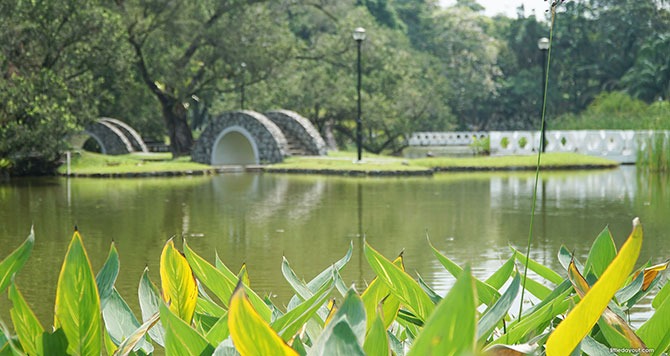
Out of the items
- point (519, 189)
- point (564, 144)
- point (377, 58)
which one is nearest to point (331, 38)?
point (377, 58)

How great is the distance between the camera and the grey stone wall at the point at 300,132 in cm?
2627

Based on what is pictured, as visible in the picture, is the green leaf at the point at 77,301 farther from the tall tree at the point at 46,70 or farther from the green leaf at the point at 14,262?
the tall tree at the point at 46,70

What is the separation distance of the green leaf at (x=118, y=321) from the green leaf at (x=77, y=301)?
0.37 metres

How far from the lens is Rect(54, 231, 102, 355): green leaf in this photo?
5.05ft

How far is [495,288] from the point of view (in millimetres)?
2238

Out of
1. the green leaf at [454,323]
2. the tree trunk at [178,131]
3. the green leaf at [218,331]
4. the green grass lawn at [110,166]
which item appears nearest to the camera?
the green leaf at [454,323]

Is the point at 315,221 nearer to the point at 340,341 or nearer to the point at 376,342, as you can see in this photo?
the point at 376,342

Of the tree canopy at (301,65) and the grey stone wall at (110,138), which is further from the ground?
the tree canopy at (301,65)

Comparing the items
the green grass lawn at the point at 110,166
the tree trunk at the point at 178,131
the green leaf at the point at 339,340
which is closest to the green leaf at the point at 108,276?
the green leaf at the point at 339,340

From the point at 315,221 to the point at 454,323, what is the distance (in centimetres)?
991

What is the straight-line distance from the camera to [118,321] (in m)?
2.01

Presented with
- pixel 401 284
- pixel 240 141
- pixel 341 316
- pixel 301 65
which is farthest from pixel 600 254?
pixel 301 65

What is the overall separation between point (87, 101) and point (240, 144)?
255 inches

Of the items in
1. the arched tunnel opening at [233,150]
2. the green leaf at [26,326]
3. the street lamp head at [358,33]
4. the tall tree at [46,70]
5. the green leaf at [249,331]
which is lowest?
the arched tunnel opening at [233,150]
